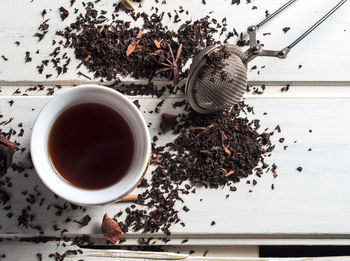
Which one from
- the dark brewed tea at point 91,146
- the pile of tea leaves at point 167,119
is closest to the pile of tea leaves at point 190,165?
the pile of tea leaves at point 167,119

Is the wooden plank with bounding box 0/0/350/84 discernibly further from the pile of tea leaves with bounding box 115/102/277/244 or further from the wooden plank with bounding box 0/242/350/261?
the wooden plank with bounding box 0/242/350/261

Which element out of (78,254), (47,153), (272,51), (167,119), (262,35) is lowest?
(78,254)

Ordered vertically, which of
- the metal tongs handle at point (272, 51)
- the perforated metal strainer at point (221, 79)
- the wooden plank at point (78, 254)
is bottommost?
the wooden plank at point (78, 254)

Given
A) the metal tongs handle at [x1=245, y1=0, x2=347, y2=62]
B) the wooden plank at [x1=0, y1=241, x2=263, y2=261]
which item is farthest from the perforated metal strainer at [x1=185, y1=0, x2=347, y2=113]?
the wooden plank at [x1=0, y1=241, x2=263, y2=261]

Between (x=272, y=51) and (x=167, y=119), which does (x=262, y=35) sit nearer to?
(x=272, y=51)

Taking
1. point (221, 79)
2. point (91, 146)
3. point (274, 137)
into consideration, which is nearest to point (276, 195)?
point (274, 137)

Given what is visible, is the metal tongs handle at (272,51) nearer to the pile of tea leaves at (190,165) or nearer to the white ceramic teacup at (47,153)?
the pile of tea leaves at (190,165)
